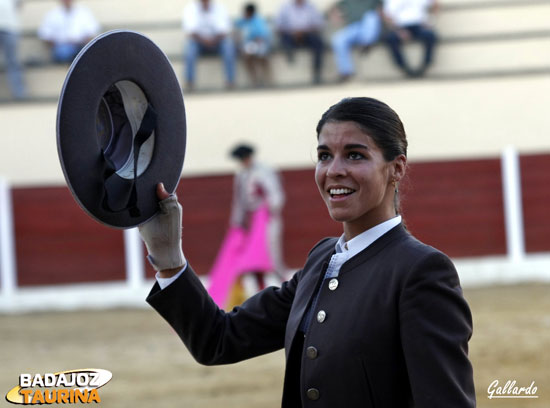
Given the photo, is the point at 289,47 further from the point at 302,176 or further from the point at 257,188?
the point at 257,188

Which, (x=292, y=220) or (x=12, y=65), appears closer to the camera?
(x=292, y=220)

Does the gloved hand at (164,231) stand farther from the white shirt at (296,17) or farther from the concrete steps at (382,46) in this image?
the white shirt at (296,17)

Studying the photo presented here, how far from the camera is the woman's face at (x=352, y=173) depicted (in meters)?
1.64

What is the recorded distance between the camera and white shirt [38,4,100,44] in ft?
31.6

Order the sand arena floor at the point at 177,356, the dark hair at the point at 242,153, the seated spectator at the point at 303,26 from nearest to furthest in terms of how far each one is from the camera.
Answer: the sand arena floor at the point at 177,356 < the dark hair at the point at 242,153 < the seated spectator at the point at 303,26

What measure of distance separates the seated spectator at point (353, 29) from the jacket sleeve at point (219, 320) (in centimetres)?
804

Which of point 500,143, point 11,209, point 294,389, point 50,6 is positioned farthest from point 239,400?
point 50,6

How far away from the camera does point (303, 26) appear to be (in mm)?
9742

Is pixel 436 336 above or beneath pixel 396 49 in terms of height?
beneath

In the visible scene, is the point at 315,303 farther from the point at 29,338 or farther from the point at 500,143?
the point at 500,143

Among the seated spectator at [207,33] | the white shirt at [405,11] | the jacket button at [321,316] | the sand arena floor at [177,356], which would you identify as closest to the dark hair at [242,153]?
the sand arena floor at [177,356]

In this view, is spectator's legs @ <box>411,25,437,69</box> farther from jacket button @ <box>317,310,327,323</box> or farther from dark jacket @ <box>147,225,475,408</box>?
jacket button @ <box>317,310,327,323</box>

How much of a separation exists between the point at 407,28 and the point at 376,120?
27.9 ft

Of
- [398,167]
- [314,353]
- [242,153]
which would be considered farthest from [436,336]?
[242,153]
